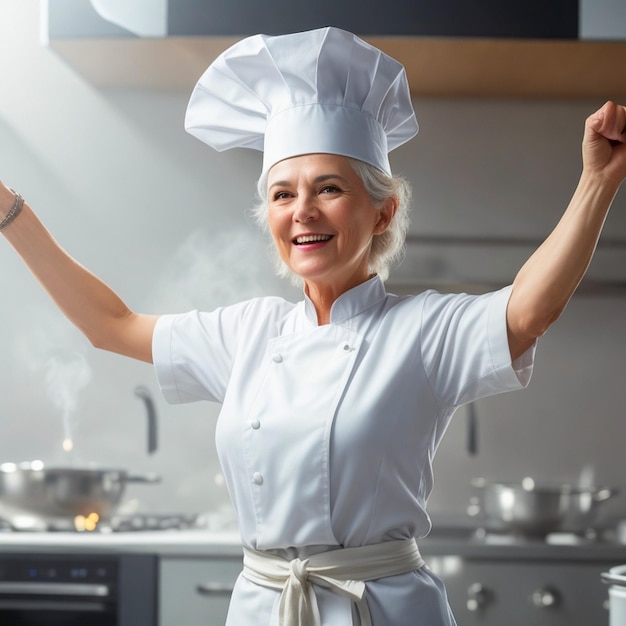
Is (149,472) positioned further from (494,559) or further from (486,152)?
(486,152)

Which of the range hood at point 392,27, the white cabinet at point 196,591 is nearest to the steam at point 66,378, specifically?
the white cabinet at point 196,591

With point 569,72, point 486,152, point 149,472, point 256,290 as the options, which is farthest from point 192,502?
point 569,72

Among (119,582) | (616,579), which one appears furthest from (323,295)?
(119,582)

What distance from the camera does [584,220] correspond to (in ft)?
3.22

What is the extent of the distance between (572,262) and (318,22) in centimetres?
135

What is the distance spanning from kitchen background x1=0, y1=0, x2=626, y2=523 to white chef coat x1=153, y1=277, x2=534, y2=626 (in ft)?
4.73

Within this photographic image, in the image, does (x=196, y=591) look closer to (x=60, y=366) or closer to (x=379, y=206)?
(x=60, y=366)

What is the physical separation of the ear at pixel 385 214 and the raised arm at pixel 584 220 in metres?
0.28

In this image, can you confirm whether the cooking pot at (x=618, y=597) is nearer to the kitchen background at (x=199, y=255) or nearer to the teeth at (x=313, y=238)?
the teeth at (x=313, y=238)

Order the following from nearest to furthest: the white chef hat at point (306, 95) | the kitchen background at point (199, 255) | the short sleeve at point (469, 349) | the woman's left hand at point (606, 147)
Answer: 1. the woman's left hand at point (606, 147)
2. the short sleeve at point (469, 349)
3. the white chef hat at point (306, 95)
4. the kitchen background at point (199, 255)

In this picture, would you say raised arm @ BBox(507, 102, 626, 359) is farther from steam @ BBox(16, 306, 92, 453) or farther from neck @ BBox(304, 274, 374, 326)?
steam @ BBox(16, 306, 92, 453)

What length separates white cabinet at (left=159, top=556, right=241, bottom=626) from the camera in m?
2.05

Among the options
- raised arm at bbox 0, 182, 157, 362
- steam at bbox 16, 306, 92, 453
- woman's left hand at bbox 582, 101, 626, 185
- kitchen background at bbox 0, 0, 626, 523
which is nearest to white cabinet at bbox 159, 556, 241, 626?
kitchen background at bbox 0, 0, 626, 523

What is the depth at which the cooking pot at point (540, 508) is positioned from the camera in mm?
2178
